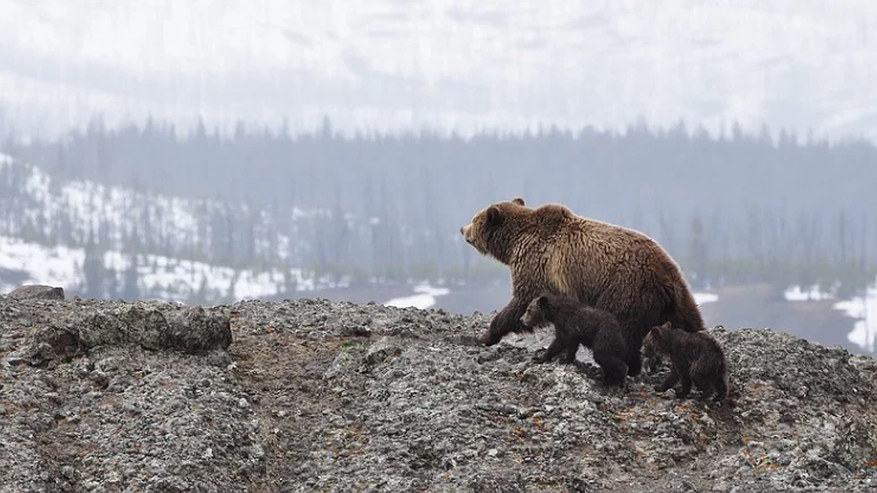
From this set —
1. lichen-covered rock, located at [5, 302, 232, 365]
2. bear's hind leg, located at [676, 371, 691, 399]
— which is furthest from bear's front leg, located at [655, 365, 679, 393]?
lichen-covered rock, located at [5, 302, 232, 365]

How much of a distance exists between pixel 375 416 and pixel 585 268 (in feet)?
11.0

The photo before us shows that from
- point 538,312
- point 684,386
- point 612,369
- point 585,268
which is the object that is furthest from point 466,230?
point 684,386

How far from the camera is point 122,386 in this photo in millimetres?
10930

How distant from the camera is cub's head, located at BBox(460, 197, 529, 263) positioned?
13.9 meters

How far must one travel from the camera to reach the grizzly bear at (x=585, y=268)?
1191 cm

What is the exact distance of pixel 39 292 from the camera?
15898 mm

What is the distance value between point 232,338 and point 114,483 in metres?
3.50

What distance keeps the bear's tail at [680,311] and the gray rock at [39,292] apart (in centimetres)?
929

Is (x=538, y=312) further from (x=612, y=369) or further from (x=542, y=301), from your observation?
(x=612, y=369)

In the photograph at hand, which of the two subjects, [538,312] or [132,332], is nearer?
[132,332]

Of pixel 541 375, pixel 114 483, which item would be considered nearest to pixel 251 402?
pixel 114 483

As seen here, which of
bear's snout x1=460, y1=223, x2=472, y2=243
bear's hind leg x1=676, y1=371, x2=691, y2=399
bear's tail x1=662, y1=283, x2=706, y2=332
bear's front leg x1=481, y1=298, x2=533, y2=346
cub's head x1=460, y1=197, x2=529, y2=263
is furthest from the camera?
bear's snout x1=460, y1=223, x2=472, y2=243

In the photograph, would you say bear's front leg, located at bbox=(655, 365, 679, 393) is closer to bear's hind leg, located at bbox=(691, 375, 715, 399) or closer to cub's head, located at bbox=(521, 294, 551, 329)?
bear's hind leg, located at bbox=(691, 375, 715, 399)

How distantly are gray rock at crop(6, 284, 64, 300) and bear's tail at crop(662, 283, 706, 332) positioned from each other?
30.5 ft
